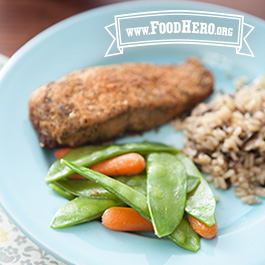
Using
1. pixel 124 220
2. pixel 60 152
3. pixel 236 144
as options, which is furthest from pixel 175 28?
pixel 124 220

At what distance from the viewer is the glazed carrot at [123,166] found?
3203 mm

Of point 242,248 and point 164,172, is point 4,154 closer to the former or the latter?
point 164,172

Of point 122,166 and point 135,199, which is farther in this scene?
point 122,166

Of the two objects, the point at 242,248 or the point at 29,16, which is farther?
the point at 29,16

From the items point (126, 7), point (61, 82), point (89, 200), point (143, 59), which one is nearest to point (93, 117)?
point (61, 82)

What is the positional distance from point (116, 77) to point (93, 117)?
502 mm

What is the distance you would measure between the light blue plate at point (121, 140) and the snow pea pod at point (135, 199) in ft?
0.23

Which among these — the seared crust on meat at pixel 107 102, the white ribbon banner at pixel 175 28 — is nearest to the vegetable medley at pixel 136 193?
the seared crust on meat at pixel 107 102

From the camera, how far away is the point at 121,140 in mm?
3785

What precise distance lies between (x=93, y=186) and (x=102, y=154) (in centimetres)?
32

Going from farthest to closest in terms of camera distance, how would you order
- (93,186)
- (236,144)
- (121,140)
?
1. (121,140)
2. (236,144)
3. (93,186)

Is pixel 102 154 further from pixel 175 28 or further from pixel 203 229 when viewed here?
pixel 175 28

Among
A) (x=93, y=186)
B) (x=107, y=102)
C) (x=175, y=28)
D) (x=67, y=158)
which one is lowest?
(x=93, y=186)

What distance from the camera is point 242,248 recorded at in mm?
2854
